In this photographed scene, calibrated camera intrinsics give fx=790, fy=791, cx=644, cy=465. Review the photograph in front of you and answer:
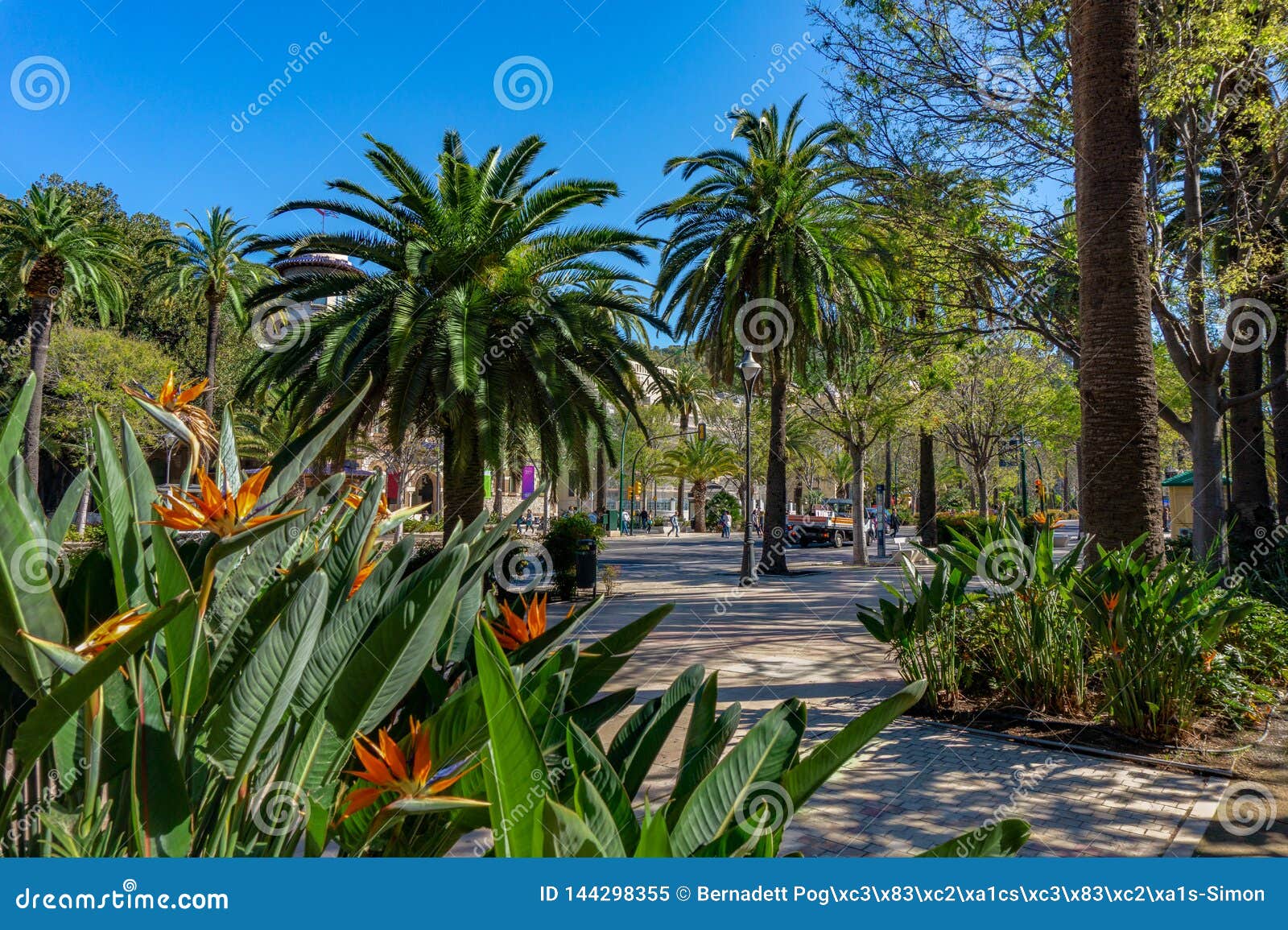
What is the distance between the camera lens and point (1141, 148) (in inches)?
259

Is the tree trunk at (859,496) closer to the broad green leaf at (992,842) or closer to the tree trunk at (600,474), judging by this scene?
the tree trunk at (600,474)

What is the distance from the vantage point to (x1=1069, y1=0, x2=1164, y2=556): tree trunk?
620cm

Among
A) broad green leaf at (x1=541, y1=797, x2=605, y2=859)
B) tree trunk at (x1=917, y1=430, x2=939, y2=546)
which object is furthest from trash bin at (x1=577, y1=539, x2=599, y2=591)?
tree trunk at (x1=917, y1=430, x2=939, y2=546)

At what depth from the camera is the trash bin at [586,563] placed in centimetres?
A: 1295

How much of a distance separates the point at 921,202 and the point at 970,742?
7.26 m

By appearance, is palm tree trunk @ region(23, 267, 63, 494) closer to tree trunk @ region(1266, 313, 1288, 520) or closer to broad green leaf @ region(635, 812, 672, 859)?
broad green leaf @ region(635, 812, 672, 859)

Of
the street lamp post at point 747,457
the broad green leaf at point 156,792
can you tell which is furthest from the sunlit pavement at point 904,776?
the street lamp post at point 747,457

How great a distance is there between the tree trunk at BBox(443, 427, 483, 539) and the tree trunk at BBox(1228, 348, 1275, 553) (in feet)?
37.0

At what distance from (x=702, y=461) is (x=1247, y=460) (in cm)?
3416

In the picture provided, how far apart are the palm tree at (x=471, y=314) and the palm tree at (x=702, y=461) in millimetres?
33691

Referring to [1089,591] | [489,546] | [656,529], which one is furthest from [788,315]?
[656,529]

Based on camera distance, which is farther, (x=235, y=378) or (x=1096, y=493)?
(x=235, y=378)

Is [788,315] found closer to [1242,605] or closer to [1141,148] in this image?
[1141,148]

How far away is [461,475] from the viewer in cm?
1143
